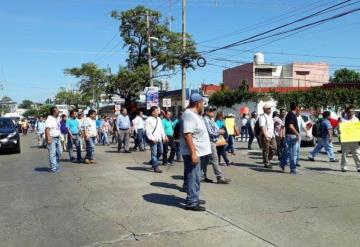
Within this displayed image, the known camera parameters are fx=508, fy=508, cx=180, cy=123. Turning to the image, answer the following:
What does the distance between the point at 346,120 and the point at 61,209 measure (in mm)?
8321

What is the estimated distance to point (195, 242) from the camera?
6129 mm

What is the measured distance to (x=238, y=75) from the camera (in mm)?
70188

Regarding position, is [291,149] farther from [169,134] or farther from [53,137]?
[53,137]

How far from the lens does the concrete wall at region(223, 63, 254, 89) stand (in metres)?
67.6

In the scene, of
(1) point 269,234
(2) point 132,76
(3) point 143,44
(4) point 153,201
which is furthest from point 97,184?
(3) point 143,44

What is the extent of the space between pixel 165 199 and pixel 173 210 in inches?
38.6

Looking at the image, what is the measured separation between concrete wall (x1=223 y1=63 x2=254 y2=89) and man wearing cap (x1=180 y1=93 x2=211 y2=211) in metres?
58.8

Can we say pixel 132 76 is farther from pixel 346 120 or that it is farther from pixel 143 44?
pixel 346 120

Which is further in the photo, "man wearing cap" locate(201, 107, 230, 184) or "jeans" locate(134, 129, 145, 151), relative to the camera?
"jeans" locate(134, 129, 145, 151)

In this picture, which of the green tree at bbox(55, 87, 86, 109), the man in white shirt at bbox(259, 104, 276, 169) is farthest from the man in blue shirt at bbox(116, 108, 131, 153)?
the green tree at bbox(55, 87, 86, 109)

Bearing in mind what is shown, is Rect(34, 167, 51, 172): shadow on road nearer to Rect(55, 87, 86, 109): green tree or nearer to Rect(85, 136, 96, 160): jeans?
Rect(85, 136, 96, 160): jeans

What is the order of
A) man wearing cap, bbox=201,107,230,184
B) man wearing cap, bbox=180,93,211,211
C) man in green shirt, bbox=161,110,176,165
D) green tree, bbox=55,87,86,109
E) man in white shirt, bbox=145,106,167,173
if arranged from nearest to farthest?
man wearing cap, bbox=180,93,211,211 → man wearing cap, bbox=201,107,230,184 → man in white shirt, bbox=145,106,167,173 → man in green shirt, bbox=161,110,176,165 → green tree, bbox=55,87,86,109

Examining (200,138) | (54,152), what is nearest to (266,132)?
(54,152)

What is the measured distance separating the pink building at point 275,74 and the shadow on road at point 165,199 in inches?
2245
